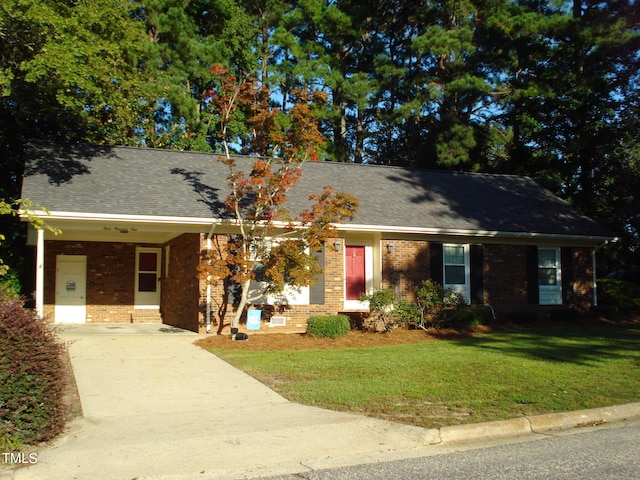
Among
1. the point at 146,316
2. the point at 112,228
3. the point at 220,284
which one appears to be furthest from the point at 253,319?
the point at 146,316

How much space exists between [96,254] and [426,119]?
775 inches

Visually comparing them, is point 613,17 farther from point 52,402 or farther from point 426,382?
point 52,402

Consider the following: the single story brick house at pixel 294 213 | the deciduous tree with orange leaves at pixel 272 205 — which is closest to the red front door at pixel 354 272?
the single story brick house at pixel 294 213

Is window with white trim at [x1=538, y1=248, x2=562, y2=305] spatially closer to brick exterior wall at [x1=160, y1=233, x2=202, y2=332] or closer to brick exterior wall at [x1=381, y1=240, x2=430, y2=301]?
brick exterior wall at [x1=381, y1=240, x2=430, y2=301]

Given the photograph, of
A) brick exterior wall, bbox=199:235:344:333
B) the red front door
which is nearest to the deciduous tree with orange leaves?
brick exterior wall, bbox=199:235:344:333

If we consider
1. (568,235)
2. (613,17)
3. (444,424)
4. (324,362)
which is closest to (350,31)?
(613,17)

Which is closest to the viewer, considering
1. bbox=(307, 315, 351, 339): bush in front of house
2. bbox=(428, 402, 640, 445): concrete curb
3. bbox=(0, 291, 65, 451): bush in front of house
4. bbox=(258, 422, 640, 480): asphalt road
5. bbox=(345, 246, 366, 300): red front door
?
bbox=(258, 422, 640, 480): asphalt road

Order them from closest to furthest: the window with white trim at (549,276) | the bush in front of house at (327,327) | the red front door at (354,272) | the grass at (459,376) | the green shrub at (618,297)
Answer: the grass at (459,376) < the bush in front of house at (327,327) < the red front door at (354,272) < the window with white trim at (549,276) < the green shrub at (618,297)

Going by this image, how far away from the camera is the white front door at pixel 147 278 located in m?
19.0

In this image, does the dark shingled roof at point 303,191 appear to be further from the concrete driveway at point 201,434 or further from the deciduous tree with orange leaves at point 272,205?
the concrete driveway at point 201,434

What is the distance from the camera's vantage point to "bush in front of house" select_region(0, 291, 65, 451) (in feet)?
19.8

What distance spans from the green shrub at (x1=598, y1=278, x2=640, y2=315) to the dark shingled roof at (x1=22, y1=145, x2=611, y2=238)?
2348 millimetres

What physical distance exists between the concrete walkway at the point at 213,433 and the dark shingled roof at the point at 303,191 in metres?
6.46

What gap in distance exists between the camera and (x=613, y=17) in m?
25.7
